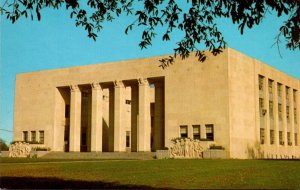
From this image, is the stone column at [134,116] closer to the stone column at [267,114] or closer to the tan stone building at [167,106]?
the tan stone building at [167,106]

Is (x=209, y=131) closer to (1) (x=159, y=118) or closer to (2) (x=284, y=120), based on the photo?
(1) (x=159, y=118)

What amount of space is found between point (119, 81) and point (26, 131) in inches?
740

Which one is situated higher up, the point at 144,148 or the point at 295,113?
the point at 295,113

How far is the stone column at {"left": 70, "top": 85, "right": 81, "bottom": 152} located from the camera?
62763mm

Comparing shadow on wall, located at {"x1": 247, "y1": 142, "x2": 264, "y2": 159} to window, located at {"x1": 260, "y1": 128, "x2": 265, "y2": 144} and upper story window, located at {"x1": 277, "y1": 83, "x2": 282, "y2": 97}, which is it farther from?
upper story window, located at {"x1": 277, "y1": 83, "x2": 282, "y2": 97}

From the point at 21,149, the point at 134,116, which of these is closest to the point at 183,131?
the point at 134,116

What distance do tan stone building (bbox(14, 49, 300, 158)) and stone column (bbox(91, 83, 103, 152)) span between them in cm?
14

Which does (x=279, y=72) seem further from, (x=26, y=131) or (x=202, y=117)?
(x=26, y=131)

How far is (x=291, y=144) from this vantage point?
218 ft

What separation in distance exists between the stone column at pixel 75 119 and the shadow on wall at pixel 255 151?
77.7 ft

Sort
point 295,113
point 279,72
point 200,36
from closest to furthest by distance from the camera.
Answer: point 200,36 → point 279,72 → point 295,113

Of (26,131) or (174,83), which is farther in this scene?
(26,131)

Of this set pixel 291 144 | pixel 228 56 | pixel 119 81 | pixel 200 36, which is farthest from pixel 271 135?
pixel 200 36

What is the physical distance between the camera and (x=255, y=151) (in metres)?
55.4
